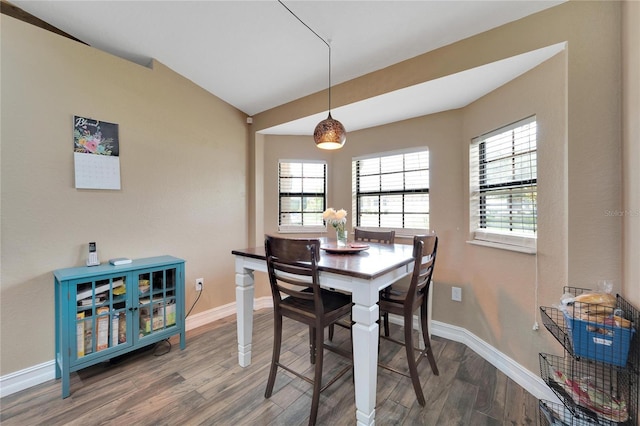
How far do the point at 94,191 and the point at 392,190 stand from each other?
294cm

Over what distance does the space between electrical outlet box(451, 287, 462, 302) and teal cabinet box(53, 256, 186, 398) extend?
102 inches

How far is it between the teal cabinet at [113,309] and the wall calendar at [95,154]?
2.32ft

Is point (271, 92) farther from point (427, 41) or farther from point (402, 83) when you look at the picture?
point (427, 41)

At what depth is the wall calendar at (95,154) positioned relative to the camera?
2.09 meters

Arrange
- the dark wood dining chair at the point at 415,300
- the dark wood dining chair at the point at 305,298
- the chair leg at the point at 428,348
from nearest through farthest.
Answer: the dark wood dining chair at the point at 305,298, the dark wood dining chair at the point at 415,300, the chair leg at the point at 428,348

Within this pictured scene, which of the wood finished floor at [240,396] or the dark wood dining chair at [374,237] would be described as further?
the dark wood dining chair at [374,237]

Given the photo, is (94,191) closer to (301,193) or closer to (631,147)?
(301,193)

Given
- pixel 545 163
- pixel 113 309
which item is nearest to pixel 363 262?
pixel 545 163

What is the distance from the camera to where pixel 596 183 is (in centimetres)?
146

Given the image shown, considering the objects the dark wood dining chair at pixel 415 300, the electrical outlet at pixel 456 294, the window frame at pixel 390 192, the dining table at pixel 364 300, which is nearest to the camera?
the dining table at pixel 364 300

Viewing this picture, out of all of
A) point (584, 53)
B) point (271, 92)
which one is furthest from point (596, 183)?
point (271, 92)

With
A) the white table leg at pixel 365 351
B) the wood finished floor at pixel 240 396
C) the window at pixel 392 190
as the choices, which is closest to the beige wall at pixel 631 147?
the wood finished floor at pixel 240 396

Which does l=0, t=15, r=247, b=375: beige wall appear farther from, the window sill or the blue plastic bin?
the blue plastic bin

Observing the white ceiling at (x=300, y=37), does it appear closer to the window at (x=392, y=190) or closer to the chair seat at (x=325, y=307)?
the window at (x=392, y=190)
